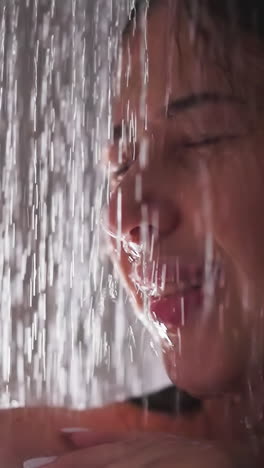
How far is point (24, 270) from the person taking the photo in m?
0.65

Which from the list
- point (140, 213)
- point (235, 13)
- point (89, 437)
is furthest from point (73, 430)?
point (235, 13)

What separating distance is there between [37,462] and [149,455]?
8 cm

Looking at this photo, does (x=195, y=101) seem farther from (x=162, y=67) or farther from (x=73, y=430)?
(x=73, y=430)

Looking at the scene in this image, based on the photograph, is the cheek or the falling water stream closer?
the cheek

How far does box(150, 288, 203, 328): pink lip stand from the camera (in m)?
0.36

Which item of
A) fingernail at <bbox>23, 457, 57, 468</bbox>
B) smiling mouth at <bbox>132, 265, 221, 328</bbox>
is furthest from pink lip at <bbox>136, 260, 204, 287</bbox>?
fingernail at <bbox>23, 457, 57, 468</bbox>

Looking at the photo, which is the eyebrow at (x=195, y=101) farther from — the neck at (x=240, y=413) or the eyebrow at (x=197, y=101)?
the neck at (x=240, y=413)

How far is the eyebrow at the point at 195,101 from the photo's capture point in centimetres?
38

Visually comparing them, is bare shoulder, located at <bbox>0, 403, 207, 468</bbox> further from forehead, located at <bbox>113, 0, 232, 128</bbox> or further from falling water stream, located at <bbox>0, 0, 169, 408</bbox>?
forehead, located at <bbox>113, 0, 232, 128</bbox>

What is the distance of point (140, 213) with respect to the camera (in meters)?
0.39

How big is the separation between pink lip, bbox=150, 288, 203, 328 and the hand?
6cm

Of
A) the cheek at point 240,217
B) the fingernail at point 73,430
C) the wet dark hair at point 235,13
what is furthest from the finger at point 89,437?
the wet dark hair at point 235,13

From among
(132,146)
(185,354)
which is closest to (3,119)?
(132,146)

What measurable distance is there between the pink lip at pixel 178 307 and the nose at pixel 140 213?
32 millimetres
